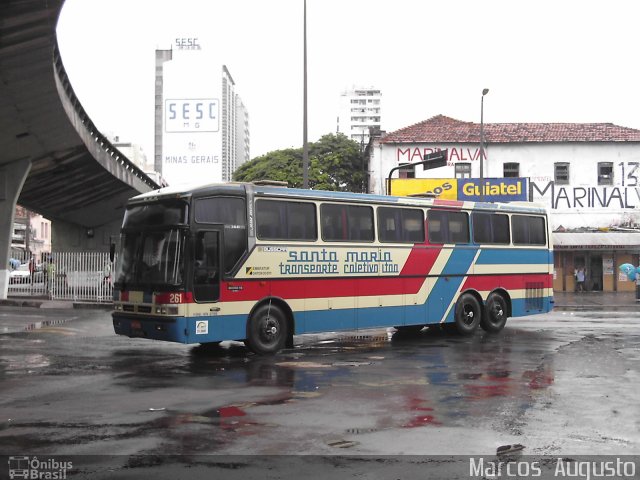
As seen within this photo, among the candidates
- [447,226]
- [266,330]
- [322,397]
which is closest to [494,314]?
[447,226]

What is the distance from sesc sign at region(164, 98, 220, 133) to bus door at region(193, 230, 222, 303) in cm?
9706

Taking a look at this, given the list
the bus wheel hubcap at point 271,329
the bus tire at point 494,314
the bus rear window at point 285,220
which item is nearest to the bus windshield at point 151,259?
the bus rear window at point 285,220

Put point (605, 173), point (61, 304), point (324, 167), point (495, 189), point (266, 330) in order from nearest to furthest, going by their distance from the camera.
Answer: point (266, 330) → point (61, 304) → point (495, 189) → point (605, 173) → point (324, 167)

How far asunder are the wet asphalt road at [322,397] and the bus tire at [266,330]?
0.83 feet

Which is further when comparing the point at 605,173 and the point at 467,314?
the point at 605,173

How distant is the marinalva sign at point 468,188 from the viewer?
4112 centimetres

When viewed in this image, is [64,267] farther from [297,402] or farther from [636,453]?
[636,453]

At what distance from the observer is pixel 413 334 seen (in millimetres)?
18078

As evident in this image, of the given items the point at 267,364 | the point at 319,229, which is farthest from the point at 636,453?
the point at 319,229

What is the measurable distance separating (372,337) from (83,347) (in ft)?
22.8

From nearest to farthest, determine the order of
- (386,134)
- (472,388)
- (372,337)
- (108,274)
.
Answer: (472,388) < (372,337) < (108,274) < (386,134)

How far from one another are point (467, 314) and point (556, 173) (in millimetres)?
28010

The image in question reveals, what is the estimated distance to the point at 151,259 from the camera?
13.1 m

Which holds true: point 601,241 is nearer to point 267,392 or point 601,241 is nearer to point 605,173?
point 605,173
